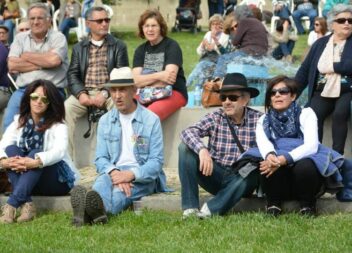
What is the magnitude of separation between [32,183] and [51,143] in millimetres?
403

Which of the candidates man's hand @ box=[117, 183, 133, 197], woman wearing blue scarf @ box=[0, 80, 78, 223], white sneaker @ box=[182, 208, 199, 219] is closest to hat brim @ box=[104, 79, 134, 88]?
woman wearing blue scarf @ box=[0, 80, 78, 223]

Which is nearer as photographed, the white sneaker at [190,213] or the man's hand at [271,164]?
the man's hand at [271,164]

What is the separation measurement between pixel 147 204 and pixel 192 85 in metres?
4.10

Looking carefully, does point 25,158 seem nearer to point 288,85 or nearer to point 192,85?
point 288,85

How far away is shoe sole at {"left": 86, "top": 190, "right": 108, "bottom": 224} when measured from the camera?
26.1 feet

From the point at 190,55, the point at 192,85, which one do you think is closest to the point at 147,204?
the point at 192,85

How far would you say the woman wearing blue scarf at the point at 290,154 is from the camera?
→ 25.8 feet

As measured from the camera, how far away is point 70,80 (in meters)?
10.4

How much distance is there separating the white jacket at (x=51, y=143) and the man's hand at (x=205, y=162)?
126 centimetres

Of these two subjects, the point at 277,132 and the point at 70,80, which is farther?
the point at 70,80

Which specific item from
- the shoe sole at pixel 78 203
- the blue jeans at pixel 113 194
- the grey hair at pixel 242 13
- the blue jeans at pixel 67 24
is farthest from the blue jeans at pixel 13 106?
the blue jeans at pixel 67 24

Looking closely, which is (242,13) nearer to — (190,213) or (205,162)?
(205,162)

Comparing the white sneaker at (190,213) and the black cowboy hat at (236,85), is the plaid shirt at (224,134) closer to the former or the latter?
the black cowboy hat at (236,85)

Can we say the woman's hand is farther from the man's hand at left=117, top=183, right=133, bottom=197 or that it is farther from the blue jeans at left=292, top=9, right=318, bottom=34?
the blue jeans at left=292, top=9, right=318, bottom=34
